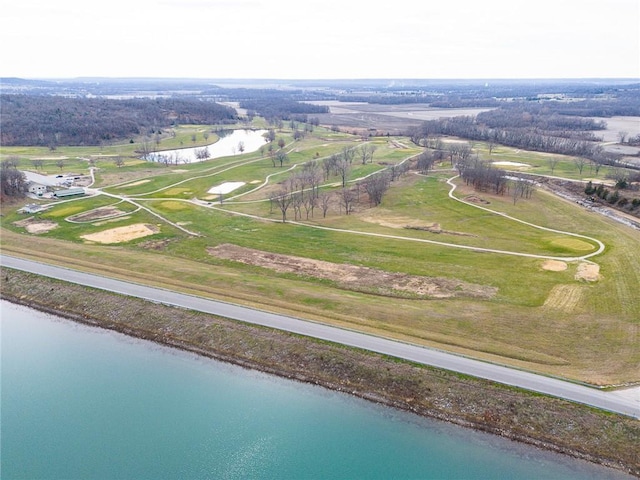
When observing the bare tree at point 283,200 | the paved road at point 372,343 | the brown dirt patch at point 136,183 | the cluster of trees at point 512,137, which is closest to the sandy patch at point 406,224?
the bare tree at point 283,200

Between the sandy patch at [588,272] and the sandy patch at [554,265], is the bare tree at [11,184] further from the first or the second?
the sandy patch at [588,272]

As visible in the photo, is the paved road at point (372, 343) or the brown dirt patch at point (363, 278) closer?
the paved road at point (372, 343)

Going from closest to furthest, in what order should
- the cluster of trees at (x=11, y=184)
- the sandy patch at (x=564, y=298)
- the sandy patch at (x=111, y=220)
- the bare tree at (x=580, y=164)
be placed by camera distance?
the sandy patch at (x=564, y=298) → the sandy patch at (x=111, y=220) → the cluster of trees at (x=11, y=184) → the bare tree at (x=580, y=164)

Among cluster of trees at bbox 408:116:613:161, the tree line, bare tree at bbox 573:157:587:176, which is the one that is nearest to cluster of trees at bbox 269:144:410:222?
bare tree at bbox 573:157:587:176

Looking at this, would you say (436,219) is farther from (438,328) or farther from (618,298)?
(438,328)

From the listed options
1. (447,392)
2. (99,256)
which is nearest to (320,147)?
(99,256)

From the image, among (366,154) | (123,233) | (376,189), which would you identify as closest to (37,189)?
(123,233)

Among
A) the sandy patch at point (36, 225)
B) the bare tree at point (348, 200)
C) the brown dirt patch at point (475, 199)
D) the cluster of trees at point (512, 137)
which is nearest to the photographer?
the sandy patch at point (36, 225)
